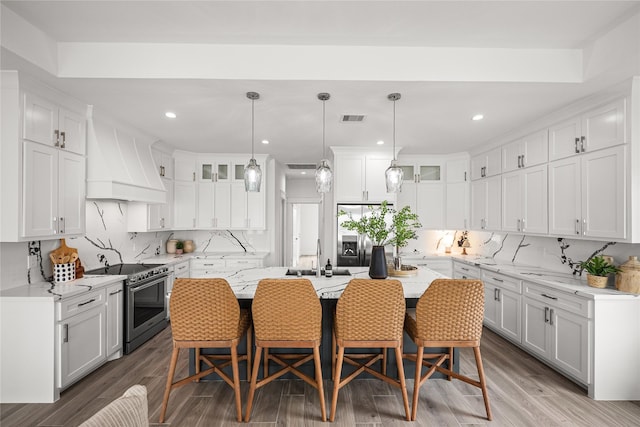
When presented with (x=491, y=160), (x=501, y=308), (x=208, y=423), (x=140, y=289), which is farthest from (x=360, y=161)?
(x=208, y=423)

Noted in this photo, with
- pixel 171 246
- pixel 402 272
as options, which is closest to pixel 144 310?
pixel 171 246

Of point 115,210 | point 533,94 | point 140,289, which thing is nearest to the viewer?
point 533,94

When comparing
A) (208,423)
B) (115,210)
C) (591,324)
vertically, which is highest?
(115,210)

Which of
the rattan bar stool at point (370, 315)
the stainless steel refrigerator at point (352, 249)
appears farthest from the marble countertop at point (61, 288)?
the stainless steel refrigerator at point (352, 249)

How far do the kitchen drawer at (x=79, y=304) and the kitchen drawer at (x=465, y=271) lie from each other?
4.43 metres

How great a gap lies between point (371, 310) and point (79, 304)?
251cm

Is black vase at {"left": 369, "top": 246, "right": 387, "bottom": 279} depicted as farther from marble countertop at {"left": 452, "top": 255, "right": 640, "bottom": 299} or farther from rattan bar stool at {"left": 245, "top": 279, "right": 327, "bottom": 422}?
marble countertop at {"left": 452, "top": 255, "right": 640, "bottom": 299}

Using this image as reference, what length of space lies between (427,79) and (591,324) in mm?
2434

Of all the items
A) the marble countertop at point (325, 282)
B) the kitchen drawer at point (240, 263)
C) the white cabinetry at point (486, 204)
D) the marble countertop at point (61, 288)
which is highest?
the white cabinetry at point (486, 204)

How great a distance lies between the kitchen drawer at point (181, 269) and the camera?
14.7 feet

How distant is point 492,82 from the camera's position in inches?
100

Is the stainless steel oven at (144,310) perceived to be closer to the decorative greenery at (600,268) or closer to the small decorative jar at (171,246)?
the small decorative jar at (171,246)

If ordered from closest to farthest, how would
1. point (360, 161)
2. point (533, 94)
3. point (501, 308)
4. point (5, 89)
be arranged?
point (5, 89) → point (533, 94) → point (501, 308) → point (360, 161)

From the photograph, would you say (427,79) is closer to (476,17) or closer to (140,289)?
(476,17)
